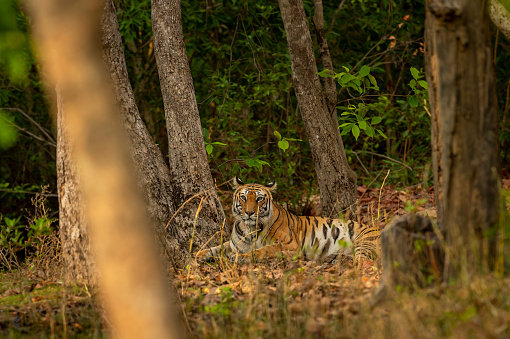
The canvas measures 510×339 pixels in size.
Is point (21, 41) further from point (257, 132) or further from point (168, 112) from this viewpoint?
point (257, 132)

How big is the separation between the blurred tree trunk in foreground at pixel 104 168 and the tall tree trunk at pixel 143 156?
246cm

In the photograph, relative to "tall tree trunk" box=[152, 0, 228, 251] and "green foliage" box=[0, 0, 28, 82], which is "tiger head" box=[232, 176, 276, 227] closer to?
→ "tall tree trunk" box=[152, 0, 228, 251]

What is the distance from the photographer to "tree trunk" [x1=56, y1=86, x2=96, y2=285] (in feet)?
16.6

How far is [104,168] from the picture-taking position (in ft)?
10.3

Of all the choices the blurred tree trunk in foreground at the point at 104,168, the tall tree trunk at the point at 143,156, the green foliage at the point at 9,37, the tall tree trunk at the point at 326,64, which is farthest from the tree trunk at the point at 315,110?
the blurred tree trunk in foreground at the point at 104,168

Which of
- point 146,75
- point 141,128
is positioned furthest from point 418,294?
point 146,75

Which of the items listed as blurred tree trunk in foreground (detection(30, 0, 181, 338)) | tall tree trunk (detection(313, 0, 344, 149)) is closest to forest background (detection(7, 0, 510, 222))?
tall tree trunk (detection(313, 0, 344, 149))

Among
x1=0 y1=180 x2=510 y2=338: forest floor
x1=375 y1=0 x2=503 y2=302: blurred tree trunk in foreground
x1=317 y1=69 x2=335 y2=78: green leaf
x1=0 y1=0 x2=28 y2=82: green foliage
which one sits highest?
x1=317 y1=69 x2=335 y2=78: green leaf

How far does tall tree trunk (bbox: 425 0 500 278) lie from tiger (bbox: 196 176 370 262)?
306 centimetres

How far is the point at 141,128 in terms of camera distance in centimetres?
604

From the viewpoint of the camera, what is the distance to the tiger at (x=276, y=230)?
6715mm

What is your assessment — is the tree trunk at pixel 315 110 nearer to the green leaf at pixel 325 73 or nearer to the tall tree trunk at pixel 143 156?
the green leaf at pixel 325 73

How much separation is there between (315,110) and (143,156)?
235cm

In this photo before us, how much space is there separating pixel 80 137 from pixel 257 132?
6.47 m
